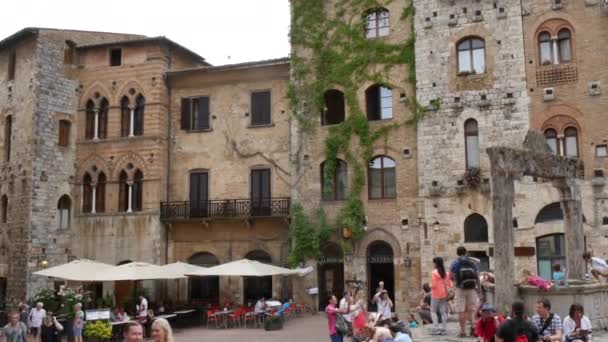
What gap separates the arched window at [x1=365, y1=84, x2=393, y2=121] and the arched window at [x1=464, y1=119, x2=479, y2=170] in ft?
10.2

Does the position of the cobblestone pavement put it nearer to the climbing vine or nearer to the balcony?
the climbing vine

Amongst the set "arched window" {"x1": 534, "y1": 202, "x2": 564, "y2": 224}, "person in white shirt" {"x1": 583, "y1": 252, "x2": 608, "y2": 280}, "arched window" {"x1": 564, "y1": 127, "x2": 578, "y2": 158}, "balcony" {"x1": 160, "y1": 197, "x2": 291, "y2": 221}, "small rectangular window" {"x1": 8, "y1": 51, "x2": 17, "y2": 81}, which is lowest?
"person in white shirt" {"x1": 583, "y1": 252, "x2": 608, "y2": 280}

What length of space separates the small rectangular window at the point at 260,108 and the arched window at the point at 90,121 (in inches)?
302

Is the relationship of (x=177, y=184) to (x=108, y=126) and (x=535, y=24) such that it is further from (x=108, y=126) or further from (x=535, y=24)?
(x=535, y=24)

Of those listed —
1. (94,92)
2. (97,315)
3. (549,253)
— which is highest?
(94,92)

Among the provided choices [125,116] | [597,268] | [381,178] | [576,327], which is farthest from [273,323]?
[125,116]

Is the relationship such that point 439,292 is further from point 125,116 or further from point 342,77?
point 125,116

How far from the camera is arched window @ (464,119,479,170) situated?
76.3ft

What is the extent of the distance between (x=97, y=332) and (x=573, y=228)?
1360 centimetres

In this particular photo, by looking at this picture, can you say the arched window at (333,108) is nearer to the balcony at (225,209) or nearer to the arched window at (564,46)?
the balcony at (225,209)

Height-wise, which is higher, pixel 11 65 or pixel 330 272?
pixel 11 65

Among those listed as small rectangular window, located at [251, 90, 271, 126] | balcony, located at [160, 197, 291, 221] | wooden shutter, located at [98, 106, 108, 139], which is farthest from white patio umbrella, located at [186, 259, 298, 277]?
wooden shutter, located at [98, 106, 108, 139]

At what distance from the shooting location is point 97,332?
759 inches

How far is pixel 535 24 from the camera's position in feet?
74.5
